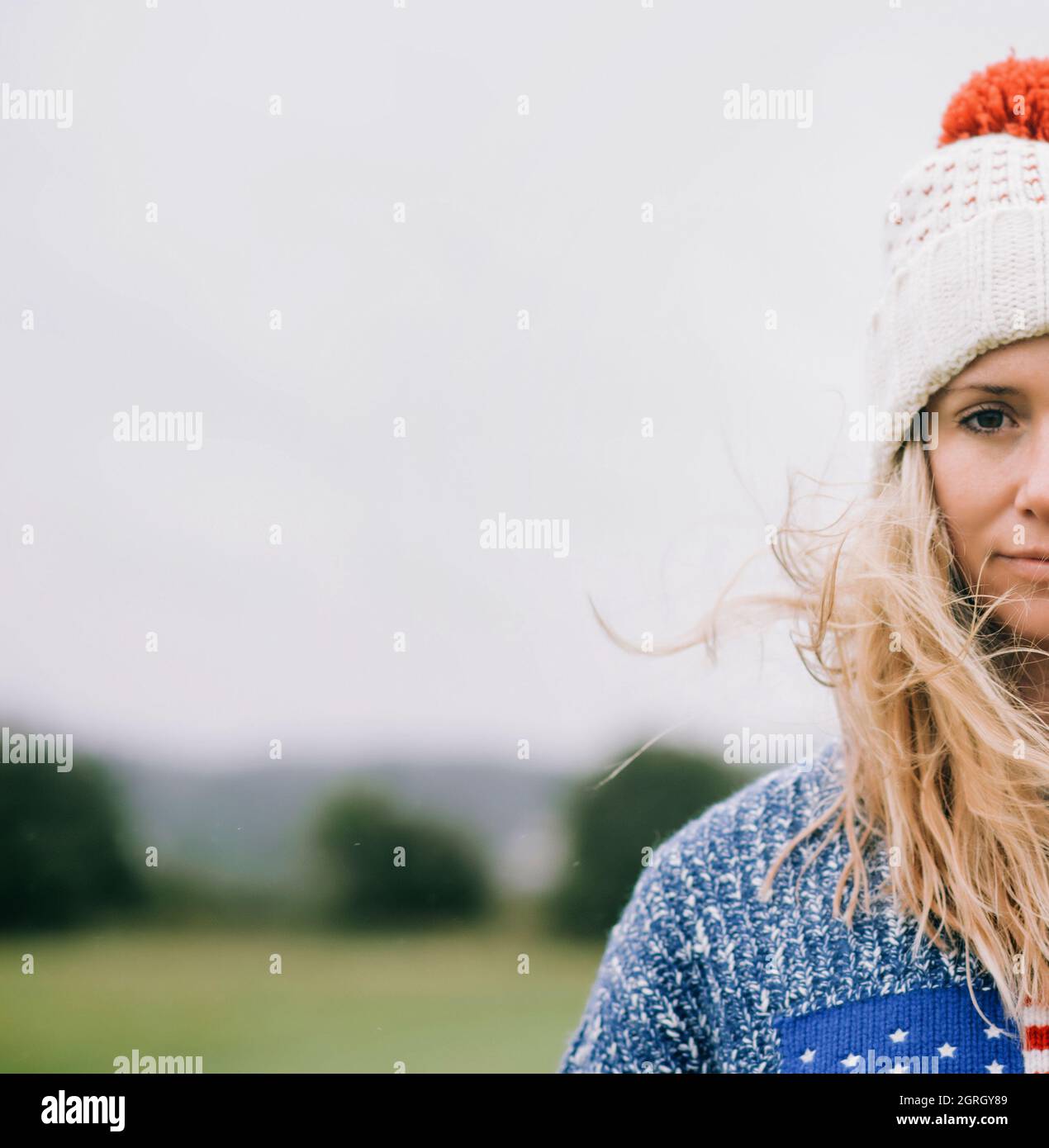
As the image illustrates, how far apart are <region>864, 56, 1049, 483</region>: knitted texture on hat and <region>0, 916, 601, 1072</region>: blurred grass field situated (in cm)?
833

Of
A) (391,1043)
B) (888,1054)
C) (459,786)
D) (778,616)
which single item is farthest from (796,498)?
(391,1043)

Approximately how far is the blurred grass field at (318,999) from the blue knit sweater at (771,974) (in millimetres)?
8130

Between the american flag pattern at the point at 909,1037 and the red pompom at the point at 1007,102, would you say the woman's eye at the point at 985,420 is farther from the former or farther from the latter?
the american flag pattern at the point at 909,1037

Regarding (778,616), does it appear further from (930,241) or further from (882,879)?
(930,241)

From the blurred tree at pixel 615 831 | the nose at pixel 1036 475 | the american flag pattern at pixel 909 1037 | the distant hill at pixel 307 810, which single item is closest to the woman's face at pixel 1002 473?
the nose at pixel 1036 475


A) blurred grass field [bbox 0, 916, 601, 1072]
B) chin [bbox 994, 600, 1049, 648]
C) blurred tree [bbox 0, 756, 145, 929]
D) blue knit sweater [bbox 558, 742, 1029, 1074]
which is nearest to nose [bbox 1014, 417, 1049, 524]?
chin [bbox 994, 600, 1049, 648]

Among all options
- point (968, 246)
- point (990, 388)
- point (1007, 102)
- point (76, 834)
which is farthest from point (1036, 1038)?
point (76, 834)

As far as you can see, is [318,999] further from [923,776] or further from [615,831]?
[923,776]

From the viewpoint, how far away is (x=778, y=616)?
1.32 metres

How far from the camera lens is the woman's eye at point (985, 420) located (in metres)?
1.10

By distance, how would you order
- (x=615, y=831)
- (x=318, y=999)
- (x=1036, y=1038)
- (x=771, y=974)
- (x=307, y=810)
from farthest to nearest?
(x=318, y=999) < (x=615, y=831) < (x=307, y=810) < (x=771, y=974) < (x=1036, y=1038)

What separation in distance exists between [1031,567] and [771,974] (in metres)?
0.52

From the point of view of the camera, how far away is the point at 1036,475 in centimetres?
102

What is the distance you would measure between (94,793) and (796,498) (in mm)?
4781
